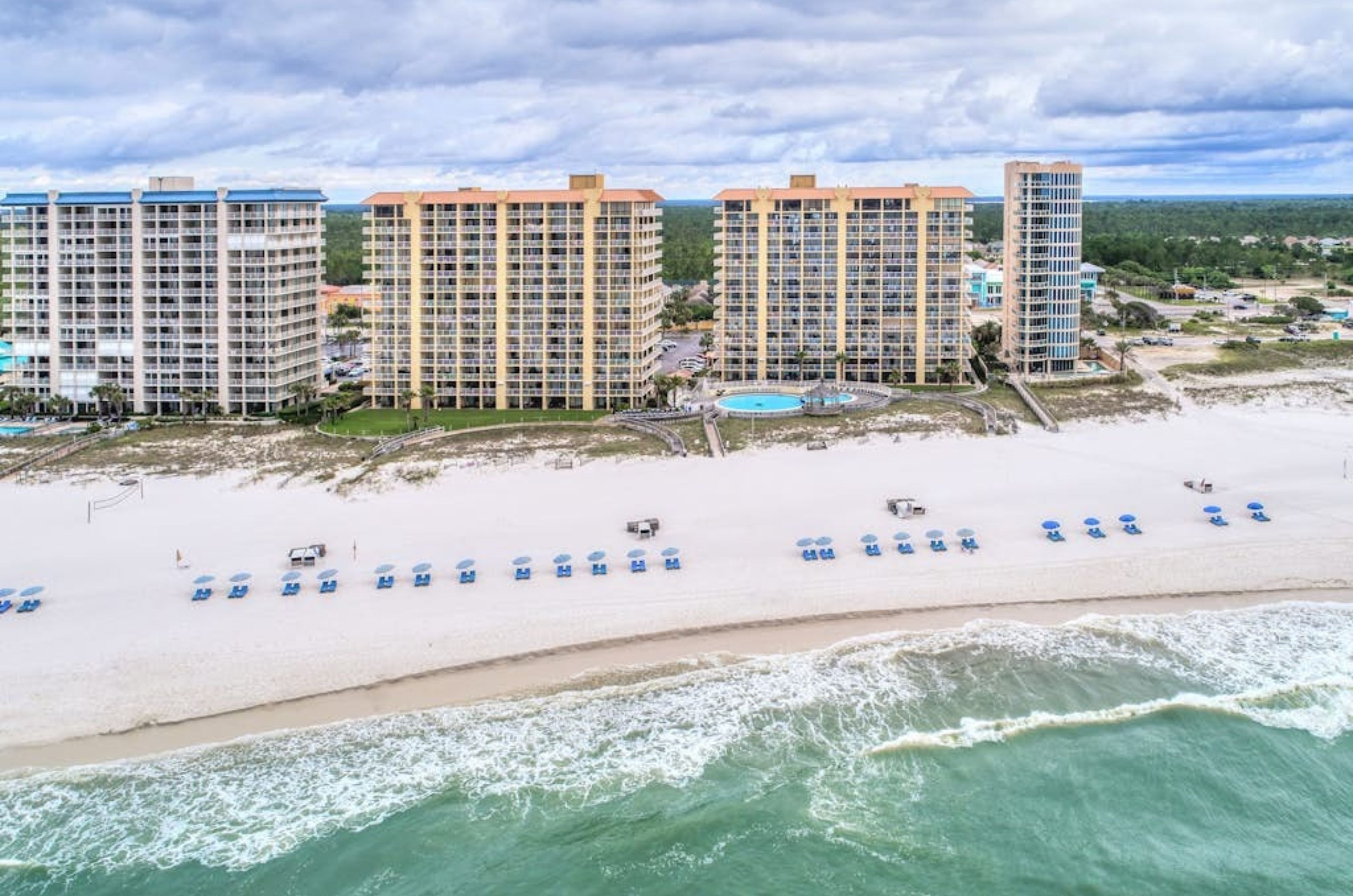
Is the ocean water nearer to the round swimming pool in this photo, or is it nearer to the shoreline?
the shoreline

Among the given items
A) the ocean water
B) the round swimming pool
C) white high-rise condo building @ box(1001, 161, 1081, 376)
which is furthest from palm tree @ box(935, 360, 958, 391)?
the ocean water

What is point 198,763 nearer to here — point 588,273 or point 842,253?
point 588,273

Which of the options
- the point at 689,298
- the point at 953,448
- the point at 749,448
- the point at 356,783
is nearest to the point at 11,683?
the point at 356,783

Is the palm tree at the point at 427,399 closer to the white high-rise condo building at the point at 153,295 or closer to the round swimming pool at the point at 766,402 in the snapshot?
the white high-rise condo building at the point at 153,295

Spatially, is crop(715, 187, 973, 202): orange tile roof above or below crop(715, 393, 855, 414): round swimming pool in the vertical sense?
above

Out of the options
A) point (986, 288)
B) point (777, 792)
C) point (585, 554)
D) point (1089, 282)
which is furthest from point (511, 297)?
point (1089, 282)

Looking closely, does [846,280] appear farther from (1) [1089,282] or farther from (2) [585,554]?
(1) [1089,282]
